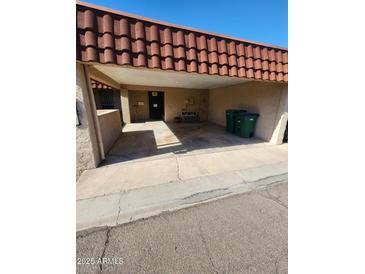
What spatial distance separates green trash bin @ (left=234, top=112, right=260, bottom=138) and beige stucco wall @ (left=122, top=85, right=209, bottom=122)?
5.40m

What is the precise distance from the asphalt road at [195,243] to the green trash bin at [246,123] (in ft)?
16.1

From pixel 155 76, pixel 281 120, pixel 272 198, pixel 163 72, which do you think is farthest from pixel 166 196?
pixel 281 120

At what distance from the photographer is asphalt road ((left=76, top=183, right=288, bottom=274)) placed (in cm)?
158

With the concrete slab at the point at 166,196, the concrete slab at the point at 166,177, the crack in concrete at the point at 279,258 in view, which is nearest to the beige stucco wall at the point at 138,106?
the concrete slab at the point at 166,177

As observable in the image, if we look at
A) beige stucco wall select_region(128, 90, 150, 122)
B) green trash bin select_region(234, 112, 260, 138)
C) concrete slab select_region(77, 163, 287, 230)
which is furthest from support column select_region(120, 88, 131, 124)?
concrete slab select_region(77, 163, 287, 230)

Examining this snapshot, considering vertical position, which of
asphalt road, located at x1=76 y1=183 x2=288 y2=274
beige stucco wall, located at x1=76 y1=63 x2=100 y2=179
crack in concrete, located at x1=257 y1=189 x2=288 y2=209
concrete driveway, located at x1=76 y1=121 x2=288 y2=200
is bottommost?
asphalt road, located at x1=76 y1=183 x2=288 y2=274

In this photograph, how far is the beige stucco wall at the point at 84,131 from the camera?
336 cm

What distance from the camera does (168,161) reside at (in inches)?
169

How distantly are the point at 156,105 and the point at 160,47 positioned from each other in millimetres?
9590

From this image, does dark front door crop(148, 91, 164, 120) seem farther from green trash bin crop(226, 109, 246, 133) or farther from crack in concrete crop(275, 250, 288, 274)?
crack in concrete crop(275, 250, 288, 274)

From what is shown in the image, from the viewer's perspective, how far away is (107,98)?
12.1 metres

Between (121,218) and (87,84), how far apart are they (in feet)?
10.8

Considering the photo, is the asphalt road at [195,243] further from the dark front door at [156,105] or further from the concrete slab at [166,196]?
the dark front door at [156,105]
